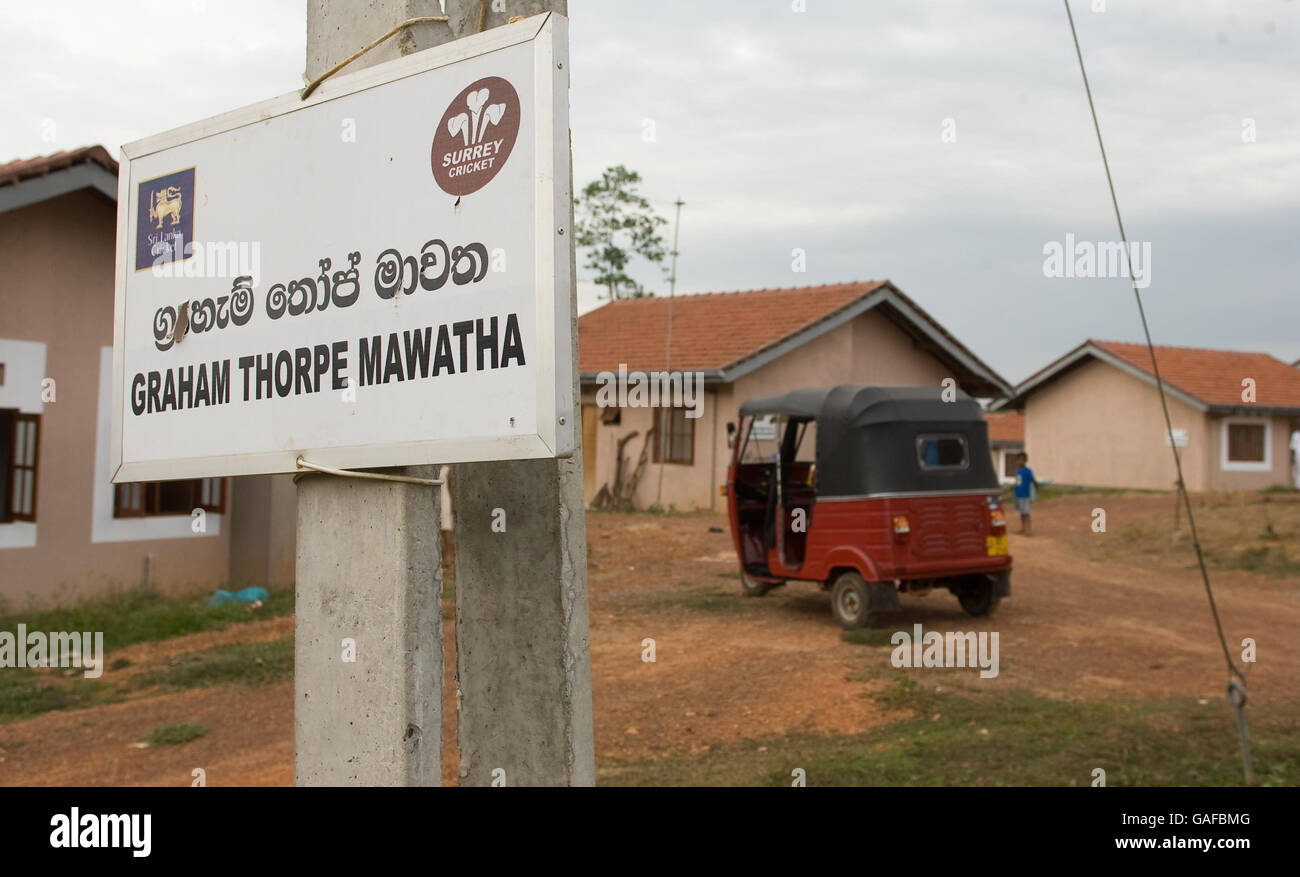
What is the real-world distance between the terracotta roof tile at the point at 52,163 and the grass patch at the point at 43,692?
4.69 m

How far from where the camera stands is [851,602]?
11.1m

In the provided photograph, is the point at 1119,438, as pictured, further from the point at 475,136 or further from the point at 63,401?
the point at 475,136

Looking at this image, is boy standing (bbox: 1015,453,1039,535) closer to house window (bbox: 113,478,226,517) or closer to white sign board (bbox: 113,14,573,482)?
house window (bbox: 113,478,226,517)

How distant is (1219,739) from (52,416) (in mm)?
11123

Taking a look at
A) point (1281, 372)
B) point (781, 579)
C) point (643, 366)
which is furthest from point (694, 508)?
point (1281, 372)

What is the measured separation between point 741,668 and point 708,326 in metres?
16.7

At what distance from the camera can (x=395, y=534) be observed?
7.72 ft

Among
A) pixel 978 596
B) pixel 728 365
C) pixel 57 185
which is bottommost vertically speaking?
pixel 978 596

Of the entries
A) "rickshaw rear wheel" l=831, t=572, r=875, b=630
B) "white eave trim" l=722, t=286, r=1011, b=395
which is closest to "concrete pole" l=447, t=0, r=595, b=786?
"rickshaw rear wheel" l=831, t=572, r=875, b=630

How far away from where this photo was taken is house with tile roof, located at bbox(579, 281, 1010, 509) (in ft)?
74.4

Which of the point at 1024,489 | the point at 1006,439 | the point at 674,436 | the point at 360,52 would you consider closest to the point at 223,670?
the point at 360,52

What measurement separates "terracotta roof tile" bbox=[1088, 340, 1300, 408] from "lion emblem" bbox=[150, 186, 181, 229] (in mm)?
31515

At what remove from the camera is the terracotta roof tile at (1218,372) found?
103ft

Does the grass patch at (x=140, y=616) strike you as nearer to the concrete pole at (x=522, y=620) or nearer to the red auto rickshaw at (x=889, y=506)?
the red auto rickshaw at (x=889, y=506)
